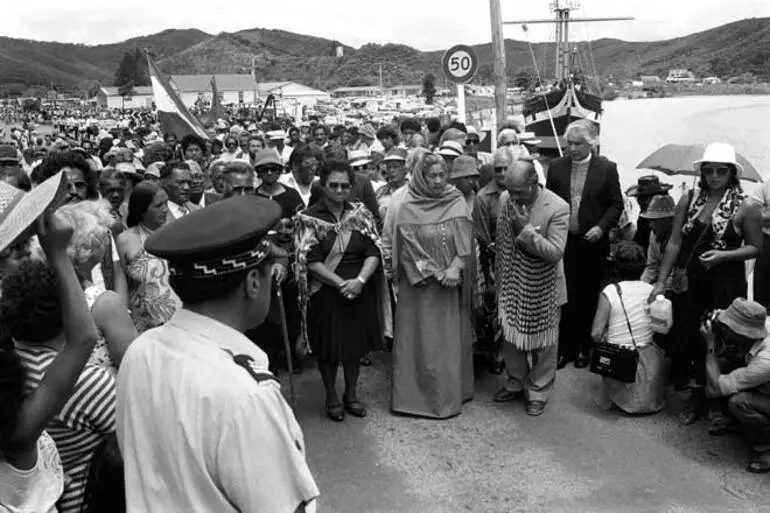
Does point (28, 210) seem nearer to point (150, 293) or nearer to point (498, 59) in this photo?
point (150, 293)

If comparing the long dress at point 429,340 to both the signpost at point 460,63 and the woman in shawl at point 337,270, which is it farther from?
the signpost at point 460,63

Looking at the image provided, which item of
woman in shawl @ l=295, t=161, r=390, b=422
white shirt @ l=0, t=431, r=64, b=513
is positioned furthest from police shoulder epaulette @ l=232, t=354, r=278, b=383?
woman in shawl @ l=295, t=161, r=390, b=422

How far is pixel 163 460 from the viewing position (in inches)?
63.0

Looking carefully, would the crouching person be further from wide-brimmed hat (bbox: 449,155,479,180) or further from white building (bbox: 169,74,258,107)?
white building (bbox: 169,74,258,107)

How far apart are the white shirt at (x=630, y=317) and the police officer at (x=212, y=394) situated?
362 centimetres

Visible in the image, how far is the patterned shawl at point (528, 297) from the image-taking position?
499 centimetres

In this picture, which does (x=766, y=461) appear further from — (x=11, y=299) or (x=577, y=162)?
(x=11, y=299)

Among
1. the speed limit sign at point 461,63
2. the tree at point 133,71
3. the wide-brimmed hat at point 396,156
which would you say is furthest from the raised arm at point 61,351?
the tree at point 133,71

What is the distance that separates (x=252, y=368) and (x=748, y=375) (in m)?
3.51

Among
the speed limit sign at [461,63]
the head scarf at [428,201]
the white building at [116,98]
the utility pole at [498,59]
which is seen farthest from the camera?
the white building at [116,98]

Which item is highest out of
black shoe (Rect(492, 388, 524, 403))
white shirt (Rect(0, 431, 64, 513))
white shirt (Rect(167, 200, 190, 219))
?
white shirt (Rect(167, 200, 190, 219))

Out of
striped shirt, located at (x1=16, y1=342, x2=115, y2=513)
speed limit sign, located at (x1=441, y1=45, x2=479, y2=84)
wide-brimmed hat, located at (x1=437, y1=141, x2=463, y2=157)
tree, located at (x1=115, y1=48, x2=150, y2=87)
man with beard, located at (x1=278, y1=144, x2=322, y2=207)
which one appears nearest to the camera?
striped shirt, located at (x1=16, y1=342, x2=115, y2=513)

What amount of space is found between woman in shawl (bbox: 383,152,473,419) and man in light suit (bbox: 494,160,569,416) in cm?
31

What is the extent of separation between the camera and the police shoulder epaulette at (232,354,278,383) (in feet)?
5.14
